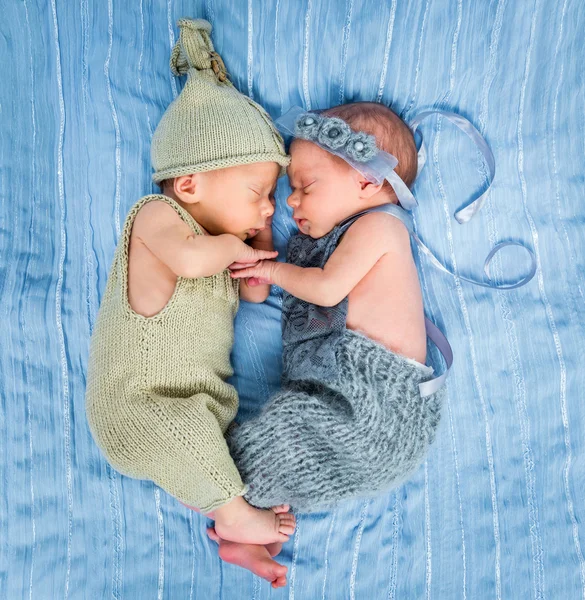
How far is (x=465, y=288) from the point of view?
1826mm

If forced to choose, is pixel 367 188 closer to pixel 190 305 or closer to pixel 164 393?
pixel 190 305

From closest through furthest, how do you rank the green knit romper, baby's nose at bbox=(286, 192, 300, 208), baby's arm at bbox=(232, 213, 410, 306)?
the green knit romper < baby's arm at bbox=(232, 213, 410, 306) < baby's nose at bbox=(286, 192, 300, 208)

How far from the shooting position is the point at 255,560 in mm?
1559

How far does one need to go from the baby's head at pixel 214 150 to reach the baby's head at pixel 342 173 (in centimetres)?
7

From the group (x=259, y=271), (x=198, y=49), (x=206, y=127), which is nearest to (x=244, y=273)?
(x=259, y=271)

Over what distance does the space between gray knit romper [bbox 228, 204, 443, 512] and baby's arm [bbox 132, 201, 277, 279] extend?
0.33m

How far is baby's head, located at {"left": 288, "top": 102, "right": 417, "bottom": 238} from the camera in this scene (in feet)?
5.38

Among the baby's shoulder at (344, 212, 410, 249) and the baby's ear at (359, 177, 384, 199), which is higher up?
the baby's ear at (359, 177, 384, 199)

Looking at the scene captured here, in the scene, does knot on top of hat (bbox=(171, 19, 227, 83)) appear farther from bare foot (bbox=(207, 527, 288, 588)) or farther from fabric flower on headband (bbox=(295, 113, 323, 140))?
bare foot (bbox=(207, 527, 288, 588))

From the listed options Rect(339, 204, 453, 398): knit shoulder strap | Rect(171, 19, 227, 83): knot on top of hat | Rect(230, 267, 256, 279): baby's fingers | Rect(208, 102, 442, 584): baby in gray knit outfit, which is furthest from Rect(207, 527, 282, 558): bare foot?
Rect(171, 19, 227, 83): knot on top of hat

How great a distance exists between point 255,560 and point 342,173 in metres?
1.01

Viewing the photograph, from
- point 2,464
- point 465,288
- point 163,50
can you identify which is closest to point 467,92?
point 465,288

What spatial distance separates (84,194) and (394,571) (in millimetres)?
1395

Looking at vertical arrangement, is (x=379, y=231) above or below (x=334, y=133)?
below
